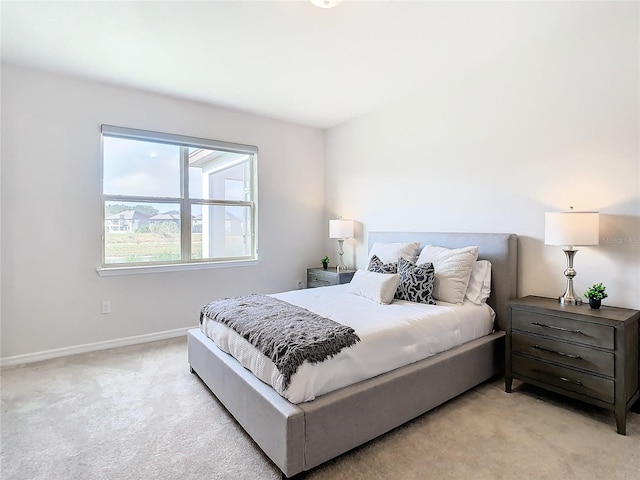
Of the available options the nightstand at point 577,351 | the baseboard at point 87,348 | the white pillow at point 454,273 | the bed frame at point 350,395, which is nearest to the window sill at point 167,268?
the baseboard at point 87,348

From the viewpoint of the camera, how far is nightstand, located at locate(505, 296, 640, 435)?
2.01m

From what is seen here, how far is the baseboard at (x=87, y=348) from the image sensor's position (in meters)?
3.05

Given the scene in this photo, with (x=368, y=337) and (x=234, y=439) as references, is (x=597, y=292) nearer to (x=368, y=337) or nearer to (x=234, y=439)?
(x=368, y=337)

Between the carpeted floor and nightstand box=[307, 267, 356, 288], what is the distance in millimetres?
1911

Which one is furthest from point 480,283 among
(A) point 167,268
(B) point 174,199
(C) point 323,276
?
(B) point 174,199

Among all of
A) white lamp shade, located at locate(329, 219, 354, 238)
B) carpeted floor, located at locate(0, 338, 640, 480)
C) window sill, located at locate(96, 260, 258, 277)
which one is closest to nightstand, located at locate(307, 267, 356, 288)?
white lamp shade, located at locate(329, 219, 354, 238)

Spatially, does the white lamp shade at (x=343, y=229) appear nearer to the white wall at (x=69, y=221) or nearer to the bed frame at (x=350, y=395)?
the white wall at (x=69, y=221)

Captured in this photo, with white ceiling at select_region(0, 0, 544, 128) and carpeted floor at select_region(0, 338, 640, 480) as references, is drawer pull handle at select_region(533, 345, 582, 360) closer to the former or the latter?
carpeted floor at select_region(0, 338, 640, 480)

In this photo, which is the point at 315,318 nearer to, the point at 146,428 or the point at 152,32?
the point at 146,428

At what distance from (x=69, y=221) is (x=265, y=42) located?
2456 mm

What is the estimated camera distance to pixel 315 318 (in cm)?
217

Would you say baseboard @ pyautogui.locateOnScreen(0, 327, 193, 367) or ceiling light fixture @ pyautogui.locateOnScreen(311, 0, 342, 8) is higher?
ceiling light fixture @ pyautogui.locateOnScreen(311, 0, 342, 8)

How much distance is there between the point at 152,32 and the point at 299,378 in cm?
257

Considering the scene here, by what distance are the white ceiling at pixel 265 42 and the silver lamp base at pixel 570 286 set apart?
1.62m
